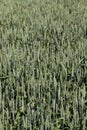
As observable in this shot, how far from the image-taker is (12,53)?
3.77m

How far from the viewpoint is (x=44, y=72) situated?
322 cm

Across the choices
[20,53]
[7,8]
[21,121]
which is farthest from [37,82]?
[7,8]

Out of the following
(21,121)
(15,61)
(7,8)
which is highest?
(7,8)

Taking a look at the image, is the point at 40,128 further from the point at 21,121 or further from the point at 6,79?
the point at 6,79

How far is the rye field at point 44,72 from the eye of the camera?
249 cm

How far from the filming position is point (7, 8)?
246 inches

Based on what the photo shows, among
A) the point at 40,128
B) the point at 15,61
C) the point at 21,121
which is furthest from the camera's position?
the point at 15,61

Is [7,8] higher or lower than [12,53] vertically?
higher

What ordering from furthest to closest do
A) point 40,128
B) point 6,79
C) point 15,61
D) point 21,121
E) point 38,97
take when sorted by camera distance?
point 15,61 → point 6,79 → point 38,97 → point 21,121 → point 40,128

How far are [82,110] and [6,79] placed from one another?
92cm

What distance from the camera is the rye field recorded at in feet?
8.17

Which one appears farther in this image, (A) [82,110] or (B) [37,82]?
(B) [37,82]

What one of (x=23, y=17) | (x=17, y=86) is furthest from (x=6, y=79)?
(x=23, y=17)

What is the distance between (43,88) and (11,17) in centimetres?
306
